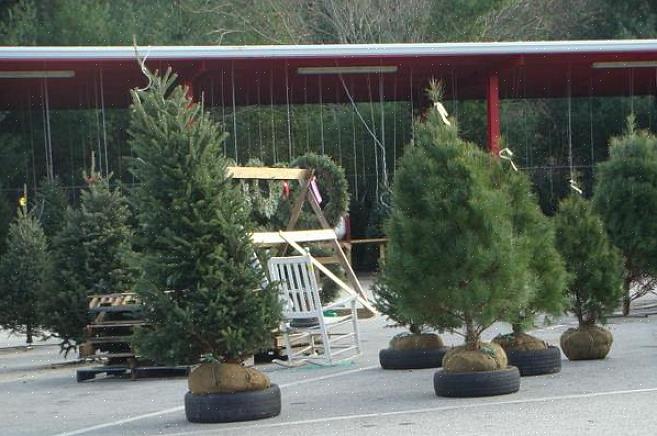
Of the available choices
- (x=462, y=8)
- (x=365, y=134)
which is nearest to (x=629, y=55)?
(x=365, y=134)

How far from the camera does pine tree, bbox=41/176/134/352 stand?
1512cm

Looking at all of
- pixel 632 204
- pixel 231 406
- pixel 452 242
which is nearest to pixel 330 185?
pixel 632 204

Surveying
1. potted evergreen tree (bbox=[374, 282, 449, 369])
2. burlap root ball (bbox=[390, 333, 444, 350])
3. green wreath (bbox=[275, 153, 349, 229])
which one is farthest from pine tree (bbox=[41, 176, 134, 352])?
green wreath (bbox=[275, 153, 349, 229])

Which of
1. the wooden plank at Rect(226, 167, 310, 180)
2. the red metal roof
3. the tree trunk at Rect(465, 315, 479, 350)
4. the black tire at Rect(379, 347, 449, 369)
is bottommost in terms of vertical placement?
the black tire at Rect(379, 347, 449, 369)

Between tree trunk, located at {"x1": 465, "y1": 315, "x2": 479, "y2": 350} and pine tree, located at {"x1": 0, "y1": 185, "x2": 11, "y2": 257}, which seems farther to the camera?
pine tree, located at {"x1": 0, "y1": 185, "x2": 11, "y2": 257}

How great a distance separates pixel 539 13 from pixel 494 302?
3683cm

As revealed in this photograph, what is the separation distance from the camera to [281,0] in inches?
1789

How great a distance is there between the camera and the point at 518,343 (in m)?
12.4

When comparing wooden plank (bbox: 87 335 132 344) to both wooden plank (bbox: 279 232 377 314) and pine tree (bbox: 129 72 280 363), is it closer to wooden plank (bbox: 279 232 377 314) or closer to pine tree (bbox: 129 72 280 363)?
wooden plank (bbox: 279 232 377 314)

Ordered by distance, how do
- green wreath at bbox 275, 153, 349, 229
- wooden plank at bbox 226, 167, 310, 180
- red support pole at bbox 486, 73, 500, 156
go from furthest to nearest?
red support pole at bbox 486, 73, 500, 156, green wreath at bbox 275, 153, 349, 229, wooden plank at bbox 226, 167, 310, 180

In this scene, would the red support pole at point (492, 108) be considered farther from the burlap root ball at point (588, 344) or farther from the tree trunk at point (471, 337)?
the tree trunk at point (471, 337)

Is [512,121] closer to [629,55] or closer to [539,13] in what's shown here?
[539,13]

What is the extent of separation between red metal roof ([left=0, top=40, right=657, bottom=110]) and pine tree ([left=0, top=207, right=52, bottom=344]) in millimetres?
4402

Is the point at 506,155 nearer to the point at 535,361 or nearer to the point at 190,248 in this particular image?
the point at 535,361
